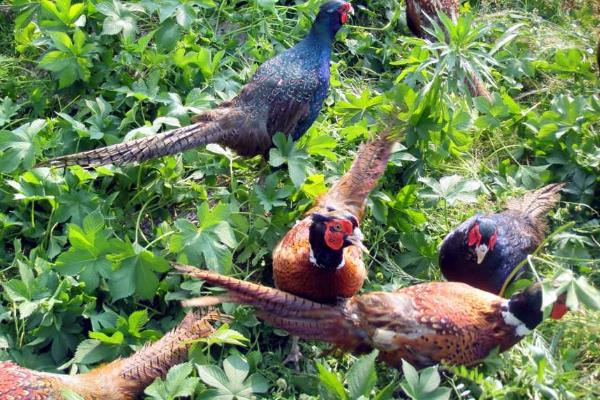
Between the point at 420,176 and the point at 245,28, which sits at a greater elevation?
the point at 245,28

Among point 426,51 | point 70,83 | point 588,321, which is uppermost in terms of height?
point 426,51

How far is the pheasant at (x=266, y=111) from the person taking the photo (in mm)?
3676

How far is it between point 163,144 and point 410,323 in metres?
1.45

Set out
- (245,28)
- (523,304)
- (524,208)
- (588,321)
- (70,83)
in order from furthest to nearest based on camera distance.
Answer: (245,28), (70,83), (524,208), (588,321), (523,304)

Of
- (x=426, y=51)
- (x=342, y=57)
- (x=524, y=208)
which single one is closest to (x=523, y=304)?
(x=524, y=208)

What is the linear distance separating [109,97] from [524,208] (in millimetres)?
2288

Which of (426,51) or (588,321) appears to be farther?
(426,51)

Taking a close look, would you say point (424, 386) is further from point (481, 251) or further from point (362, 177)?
point (362, 177)

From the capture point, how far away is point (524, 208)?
150 inches

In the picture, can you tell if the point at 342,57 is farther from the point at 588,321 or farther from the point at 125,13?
the point at 588,321

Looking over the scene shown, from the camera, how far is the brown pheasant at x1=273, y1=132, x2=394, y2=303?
3.09 metres

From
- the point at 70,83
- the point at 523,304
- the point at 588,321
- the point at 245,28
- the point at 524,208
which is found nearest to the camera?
the point at 523,304

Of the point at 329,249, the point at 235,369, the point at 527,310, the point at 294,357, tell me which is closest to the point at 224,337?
the point at 235,369

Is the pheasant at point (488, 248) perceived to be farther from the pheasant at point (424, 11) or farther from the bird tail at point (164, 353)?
the pheasant at point (424, 11)
